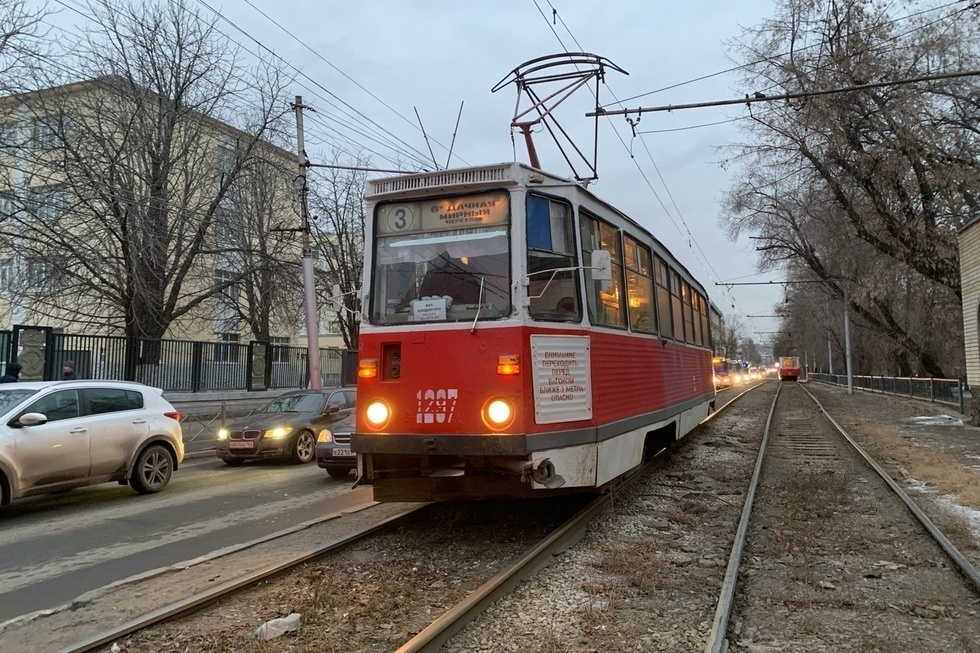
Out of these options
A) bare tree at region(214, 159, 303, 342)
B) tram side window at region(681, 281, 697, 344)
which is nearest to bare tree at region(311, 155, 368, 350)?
bare tree at region(214, 159, 303, 342)

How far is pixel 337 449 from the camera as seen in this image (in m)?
10.3

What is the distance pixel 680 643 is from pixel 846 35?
62.2 feet

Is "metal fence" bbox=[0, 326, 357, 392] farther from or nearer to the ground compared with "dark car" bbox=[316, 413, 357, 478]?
farther from the ground

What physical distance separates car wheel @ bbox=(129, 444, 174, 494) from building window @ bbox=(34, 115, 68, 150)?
9312 mm

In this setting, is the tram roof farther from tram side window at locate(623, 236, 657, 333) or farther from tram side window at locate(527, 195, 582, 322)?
tram side window at locate(623, 236, 657, 333)

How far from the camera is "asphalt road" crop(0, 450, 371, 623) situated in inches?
223

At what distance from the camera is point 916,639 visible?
13.4 feet

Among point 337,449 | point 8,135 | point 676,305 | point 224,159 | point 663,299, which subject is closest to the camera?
point 663,299

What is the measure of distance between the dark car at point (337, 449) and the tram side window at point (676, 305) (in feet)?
17.5

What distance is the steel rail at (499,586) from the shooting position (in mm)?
3783

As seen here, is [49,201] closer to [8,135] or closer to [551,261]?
[8,135]

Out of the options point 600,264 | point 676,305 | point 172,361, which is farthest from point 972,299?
point 172,361

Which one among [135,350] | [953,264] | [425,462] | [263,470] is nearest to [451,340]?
[425,462]

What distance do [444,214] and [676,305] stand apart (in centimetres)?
557
